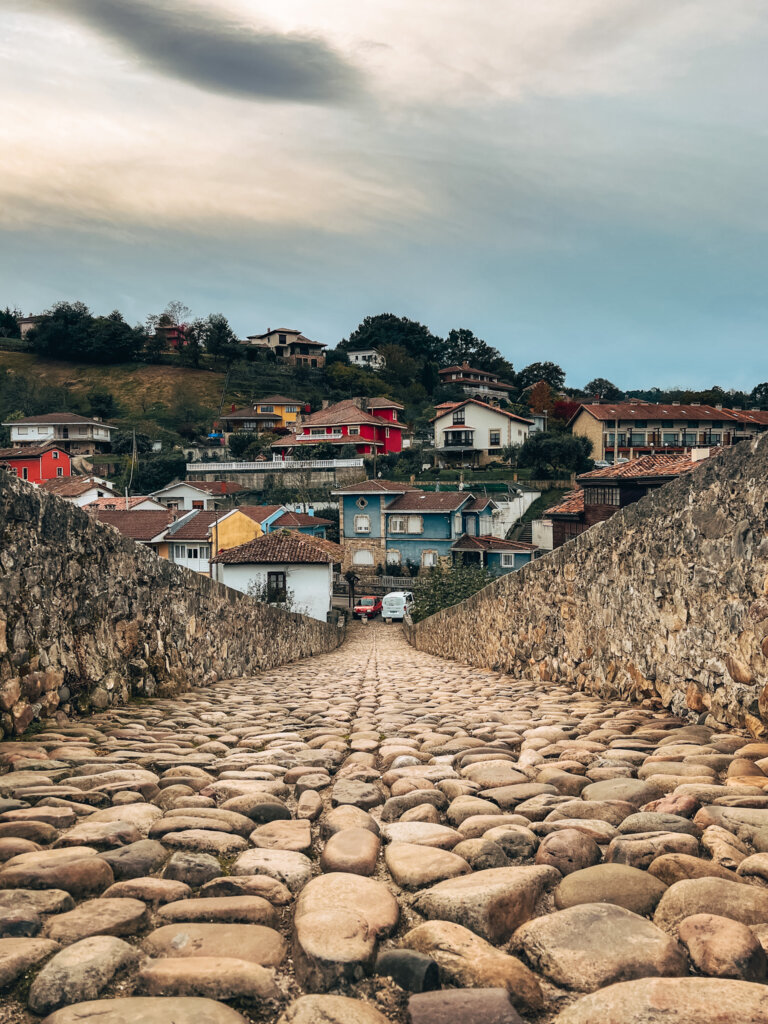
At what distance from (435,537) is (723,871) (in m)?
43.6

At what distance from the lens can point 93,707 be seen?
15.0ft

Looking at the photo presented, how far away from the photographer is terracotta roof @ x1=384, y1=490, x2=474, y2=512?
147 feet

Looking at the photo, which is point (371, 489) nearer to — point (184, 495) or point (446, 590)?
point (184, 495)

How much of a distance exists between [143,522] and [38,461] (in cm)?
2487

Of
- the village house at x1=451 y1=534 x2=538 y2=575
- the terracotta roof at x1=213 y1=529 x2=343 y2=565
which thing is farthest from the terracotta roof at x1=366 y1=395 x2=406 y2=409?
the terracotta roof at x1=213 y1=529 x2=343 y2=565

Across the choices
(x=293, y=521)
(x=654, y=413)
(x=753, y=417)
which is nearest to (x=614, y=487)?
(x=293, y=521)

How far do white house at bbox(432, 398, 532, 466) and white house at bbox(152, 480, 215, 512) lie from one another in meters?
21.6

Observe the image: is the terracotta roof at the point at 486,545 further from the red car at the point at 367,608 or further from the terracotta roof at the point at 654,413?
the terracotta roof at the point at 654,413

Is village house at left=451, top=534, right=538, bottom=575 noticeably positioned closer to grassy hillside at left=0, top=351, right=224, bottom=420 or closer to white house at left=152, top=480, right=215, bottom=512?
white house at left=152, top=480, right=215, bottom=512

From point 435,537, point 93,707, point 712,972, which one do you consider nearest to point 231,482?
point 435,537

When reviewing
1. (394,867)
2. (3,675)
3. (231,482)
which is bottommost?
(394,867)

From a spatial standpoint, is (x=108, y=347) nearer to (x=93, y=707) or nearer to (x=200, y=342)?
(x=200, y=342)

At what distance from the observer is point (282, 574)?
27.9 meters

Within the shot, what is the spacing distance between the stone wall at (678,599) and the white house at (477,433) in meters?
58.8
